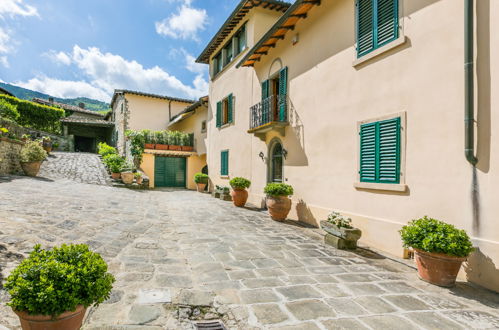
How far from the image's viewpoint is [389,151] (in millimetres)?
5516

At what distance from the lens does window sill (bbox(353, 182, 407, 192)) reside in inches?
205

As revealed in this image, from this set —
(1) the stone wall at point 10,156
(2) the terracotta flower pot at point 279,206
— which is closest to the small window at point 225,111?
(2) the terracotta flower pot at point 279,206

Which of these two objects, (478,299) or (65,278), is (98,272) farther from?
(478,299)

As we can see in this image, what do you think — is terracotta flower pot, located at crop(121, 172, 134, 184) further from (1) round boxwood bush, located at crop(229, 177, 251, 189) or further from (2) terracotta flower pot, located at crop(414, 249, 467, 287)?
(2) terracotta flower pot, located at crop(414, 249, 467, 287)

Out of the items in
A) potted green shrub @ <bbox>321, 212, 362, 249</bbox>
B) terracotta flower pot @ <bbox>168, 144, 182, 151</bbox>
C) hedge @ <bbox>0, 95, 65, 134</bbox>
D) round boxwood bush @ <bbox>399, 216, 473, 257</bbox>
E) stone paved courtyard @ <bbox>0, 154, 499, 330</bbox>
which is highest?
hedge @ <bbox>0, 95, 65, 134</bbox>

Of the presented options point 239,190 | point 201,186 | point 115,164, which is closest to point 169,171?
point 201,186

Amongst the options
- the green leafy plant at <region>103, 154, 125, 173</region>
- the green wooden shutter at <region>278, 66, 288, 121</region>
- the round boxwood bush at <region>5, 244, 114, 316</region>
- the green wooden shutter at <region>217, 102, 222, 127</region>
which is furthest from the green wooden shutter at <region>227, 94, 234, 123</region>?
the round boxwood bush at <region>5, 244, 114, 316</region>

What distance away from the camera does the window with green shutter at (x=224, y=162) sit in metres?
13.7

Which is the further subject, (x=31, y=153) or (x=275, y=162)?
(x=31, y=153)

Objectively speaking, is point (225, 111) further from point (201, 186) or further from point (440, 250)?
point (440, 250)

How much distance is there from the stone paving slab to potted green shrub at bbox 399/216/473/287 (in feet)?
0.68

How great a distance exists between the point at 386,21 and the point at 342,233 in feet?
15.7

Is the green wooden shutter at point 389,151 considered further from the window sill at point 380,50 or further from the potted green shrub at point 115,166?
the potted green shrub at point 115,166

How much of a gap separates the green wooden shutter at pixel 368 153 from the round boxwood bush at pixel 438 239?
1.76m
